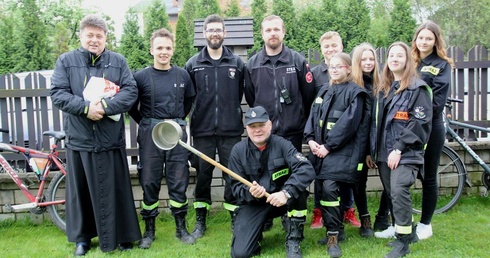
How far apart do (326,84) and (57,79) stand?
2.74m

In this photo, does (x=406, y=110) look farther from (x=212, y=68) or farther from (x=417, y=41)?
(x=212, y=68)

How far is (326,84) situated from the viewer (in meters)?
4.83

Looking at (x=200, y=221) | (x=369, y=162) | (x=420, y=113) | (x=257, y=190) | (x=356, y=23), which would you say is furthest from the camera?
(x=356, y=23)

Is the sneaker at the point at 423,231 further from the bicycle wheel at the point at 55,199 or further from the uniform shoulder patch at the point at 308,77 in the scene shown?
the bicycle wheel at the point at 55,199

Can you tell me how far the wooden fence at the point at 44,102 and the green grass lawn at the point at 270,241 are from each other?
1.14 meters

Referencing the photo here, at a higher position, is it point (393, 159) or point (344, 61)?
point (344, 61)

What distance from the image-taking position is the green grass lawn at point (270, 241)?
4.59 metres

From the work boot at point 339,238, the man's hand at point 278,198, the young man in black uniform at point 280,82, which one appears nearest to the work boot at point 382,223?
the work boot at point 339,238


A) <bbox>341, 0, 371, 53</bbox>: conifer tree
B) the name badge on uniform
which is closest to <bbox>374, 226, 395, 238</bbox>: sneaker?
the name badge on uniform

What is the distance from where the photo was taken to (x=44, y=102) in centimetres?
608

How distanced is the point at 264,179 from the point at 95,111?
5.86 feet

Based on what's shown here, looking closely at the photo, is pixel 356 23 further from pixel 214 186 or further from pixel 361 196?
pixel 361 196

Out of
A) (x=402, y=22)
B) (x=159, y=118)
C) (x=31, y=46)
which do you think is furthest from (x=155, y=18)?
(x=159, y=118)

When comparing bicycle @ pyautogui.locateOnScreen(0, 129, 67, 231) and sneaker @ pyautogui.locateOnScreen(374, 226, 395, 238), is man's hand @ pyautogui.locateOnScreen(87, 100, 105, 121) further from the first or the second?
sneaker @ pyautogui.locateOnScreen(374, 226, 395, 238)
